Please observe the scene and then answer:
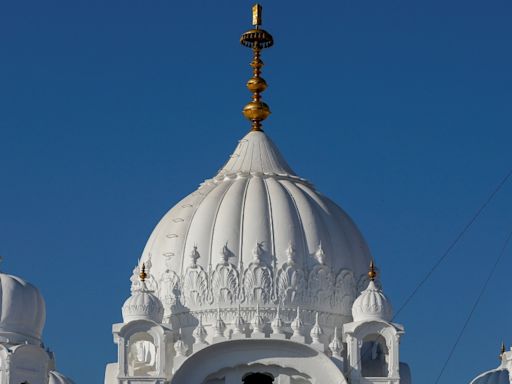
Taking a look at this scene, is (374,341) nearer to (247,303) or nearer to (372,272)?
(372,272)

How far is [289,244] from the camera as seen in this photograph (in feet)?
188

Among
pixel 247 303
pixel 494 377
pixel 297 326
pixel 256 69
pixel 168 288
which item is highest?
pixel 256 69

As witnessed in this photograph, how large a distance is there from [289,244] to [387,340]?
3888mm

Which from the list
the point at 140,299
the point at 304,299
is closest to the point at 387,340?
the point at 304,299

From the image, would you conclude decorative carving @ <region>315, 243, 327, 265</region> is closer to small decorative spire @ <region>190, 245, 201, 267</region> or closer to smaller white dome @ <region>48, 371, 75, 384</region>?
small decorative spire @ <region>190, 245, 201, 267</region>

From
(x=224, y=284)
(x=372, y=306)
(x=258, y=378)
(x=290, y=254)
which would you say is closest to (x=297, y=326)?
(x=258, y=378)

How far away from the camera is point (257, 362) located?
55.0 meters

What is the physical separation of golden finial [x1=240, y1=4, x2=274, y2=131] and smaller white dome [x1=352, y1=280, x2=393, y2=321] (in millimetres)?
7922

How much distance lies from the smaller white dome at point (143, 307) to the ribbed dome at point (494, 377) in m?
9.41

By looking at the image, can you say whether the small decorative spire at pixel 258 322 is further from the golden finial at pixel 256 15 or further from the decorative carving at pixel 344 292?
the golden finial at pixel 256 15

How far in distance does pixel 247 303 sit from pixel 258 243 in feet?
5.59

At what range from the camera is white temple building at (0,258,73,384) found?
54438 millimetres

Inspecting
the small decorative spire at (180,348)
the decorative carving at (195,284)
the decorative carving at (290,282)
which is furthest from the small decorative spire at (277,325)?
the small decorative spire at (180,348)

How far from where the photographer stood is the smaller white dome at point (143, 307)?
55531 mm
